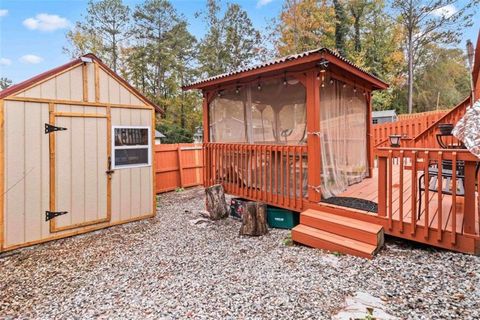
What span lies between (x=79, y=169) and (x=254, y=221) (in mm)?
3092

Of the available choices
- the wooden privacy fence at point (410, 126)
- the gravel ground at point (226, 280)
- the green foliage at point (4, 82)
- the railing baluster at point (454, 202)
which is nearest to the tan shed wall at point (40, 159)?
the gravel ground at point (226, 280)

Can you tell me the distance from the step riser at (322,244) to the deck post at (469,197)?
1.01 m

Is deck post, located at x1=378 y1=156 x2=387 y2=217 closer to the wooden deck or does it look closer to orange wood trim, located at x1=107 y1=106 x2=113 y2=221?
the wooden deck

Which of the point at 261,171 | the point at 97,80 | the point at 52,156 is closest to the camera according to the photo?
the point at 52,156

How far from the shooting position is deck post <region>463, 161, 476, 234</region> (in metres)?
2.70

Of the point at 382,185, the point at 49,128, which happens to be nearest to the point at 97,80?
the point at 49,128

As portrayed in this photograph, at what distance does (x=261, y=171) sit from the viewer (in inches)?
194

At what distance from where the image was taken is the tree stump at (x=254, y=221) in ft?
14.1

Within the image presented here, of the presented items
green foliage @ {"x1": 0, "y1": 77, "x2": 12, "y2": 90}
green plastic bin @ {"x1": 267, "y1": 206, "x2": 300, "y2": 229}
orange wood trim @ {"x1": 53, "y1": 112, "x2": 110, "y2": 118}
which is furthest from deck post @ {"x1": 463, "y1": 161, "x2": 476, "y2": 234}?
green foliage @ {"x1": 0, "y1": 77, "x2": 12, "y2": 90}

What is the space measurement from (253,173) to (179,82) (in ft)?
47.3

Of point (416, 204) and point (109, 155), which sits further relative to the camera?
point (109, 155)

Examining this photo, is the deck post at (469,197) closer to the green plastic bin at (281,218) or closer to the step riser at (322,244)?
the step riser at (322,244)

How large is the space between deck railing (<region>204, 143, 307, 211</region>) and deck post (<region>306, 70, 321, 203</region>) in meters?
0.17

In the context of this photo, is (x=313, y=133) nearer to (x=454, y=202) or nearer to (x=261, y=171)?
(x=261, y=171)
